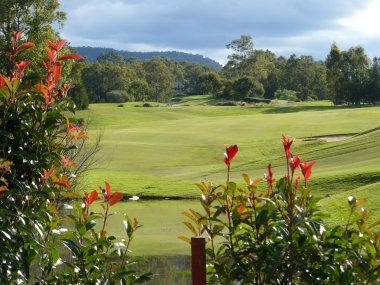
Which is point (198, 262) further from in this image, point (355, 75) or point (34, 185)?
point (355, 75)

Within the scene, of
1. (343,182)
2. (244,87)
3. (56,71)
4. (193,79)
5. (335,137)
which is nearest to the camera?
(56,71)

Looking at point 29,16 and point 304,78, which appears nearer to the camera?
point 29,16

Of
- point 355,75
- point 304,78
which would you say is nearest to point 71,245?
point 355,75

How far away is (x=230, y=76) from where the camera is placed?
97688 mm

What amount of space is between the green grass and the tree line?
664 centimetres

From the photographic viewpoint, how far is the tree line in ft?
105

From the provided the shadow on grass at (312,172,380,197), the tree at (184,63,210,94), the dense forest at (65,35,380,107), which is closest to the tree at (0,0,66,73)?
the shadow on grass at (312,172,380,197)

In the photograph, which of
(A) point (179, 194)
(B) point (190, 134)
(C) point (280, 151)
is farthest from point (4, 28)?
(A) point (179, 194)

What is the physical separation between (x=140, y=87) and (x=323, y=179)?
75012 millimetres

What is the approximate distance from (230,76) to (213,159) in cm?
7291

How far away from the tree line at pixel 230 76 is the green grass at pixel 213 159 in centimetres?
664

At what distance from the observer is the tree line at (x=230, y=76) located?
31.9m

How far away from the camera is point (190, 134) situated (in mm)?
34188

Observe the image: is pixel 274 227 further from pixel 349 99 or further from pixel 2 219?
pixel 349 99
